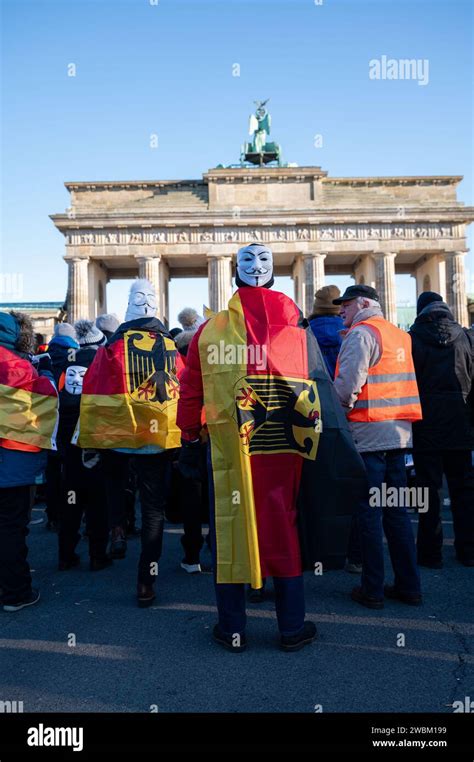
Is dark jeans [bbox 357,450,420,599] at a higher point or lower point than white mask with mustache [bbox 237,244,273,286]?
lower

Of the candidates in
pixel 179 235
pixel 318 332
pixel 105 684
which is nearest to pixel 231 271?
pixel 179 235

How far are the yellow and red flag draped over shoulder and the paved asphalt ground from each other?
536mm

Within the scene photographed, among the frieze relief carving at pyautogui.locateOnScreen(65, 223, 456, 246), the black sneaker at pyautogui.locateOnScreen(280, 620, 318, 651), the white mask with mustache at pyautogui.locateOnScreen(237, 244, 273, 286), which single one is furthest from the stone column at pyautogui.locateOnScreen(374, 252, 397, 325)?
the black sneaker at pyautogui.locateOnScreen(280, 620, 318, 651)

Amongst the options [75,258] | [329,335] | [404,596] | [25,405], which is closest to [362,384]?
[329,335]

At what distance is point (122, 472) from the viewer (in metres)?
5.53

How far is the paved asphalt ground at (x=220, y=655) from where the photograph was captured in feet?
10.2

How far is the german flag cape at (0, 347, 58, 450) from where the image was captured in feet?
15.5

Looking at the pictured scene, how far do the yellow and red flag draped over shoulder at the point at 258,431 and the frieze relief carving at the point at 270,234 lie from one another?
34805 mm

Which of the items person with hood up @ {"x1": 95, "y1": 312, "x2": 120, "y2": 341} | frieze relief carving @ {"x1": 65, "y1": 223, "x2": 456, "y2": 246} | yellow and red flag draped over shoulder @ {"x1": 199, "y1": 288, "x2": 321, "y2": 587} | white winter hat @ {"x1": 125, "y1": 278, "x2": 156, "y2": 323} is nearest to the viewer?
yellow and red flag draped over shoulder @ {"x1": 199, "y1": 288, "x2": 321, "y2": 587}

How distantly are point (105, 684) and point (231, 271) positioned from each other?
3922 centimetres

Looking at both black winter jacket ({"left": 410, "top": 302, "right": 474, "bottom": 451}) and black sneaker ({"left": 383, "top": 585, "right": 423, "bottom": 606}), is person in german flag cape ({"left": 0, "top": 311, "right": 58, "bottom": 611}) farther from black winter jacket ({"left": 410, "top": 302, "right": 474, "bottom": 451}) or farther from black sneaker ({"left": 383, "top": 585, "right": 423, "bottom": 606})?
black winter jacket ({"left": 410, "top": 302, "right": 474, "bottom": 451})

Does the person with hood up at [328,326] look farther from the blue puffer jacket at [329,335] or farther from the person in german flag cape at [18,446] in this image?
the person in german flag cape at [18,446]
